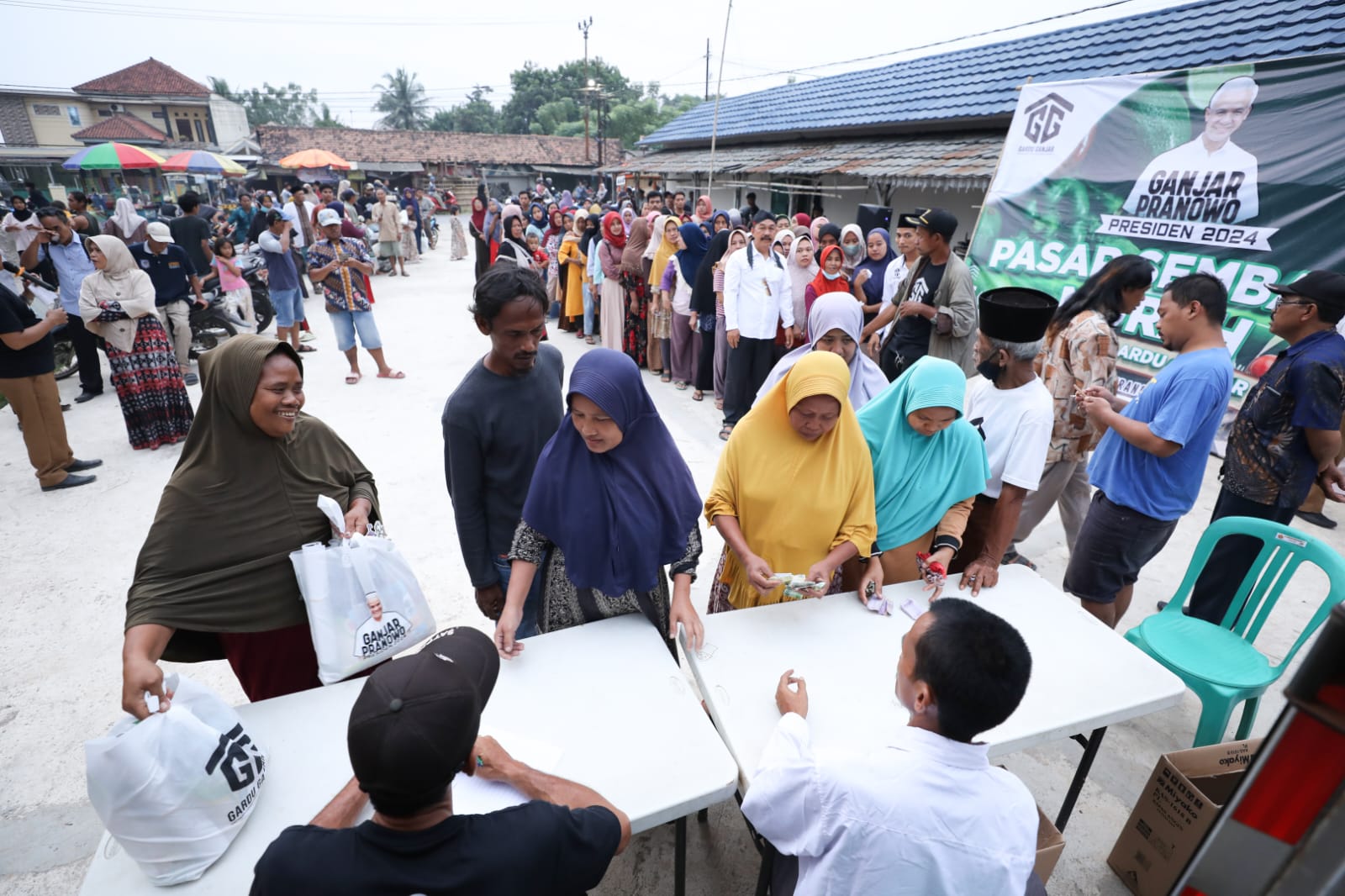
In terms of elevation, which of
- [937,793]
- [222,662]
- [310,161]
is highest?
[310,161]

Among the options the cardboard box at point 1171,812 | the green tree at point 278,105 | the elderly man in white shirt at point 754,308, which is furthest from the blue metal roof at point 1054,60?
the green tree at point 278,105

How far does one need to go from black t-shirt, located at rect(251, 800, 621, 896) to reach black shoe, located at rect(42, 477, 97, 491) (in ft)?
17.0

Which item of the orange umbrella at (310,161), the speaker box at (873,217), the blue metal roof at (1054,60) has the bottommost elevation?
the speaker box at (873,217)

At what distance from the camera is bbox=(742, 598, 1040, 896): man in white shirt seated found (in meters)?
1.12

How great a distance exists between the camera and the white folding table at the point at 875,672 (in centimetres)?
161

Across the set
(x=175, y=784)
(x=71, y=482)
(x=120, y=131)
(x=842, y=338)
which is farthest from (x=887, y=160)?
(x=120, y=131)

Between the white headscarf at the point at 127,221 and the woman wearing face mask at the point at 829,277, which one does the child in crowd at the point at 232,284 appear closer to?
the white headscarf at the point at 127,221

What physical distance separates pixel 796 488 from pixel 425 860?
1476 millimetres

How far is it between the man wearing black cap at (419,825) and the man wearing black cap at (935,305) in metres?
3.86

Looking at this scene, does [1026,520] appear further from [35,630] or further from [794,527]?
[35,630]

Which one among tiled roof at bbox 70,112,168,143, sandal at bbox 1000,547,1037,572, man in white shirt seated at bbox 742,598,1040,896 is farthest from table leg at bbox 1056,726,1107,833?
tiled roof at bbox 70,112,168,143

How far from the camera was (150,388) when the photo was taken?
5.00 meters

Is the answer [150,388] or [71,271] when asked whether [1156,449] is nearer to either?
[150,388]

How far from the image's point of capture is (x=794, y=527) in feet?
6.90
